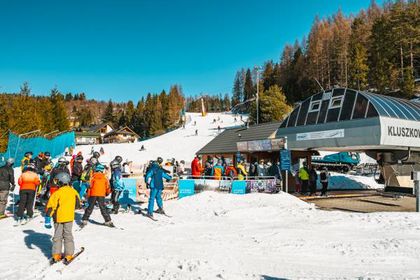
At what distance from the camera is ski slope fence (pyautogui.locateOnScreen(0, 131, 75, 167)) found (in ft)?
65.1

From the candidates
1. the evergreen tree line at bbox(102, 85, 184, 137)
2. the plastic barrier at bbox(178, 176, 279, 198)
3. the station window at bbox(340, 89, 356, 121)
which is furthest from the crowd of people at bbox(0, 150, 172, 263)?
the evergreen tree line at bbox(102, 85, 184, 137)

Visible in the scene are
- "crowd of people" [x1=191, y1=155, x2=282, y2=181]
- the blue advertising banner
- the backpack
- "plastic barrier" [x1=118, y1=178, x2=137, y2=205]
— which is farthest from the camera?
the blue advertising banner

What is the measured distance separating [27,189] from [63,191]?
3917 mm

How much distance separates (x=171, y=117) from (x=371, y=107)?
306 feet

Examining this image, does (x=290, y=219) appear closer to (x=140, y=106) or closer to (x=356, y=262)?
(x=356, y=262)

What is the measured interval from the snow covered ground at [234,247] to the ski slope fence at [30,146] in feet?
38.6

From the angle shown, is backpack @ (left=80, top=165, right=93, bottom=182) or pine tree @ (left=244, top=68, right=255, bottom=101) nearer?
backpack @ (left=80, top=165, right=93, bottom=182)

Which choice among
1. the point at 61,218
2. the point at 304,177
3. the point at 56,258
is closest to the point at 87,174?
the point at 61,218

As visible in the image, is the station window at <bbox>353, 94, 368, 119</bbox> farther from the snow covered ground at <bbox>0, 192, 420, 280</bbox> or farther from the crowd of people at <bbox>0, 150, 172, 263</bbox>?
the crowd of people at <bbox>0, 150, 172, 263</bbox>

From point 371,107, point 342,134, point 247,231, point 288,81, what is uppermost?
point 288,81

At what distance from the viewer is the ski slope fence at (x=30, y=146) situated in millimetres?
19844

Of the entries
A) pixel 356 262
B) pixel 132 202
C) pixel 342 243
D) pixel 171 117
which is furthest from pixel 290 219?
pixel 171 117

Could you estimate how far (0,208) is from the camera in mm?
9992

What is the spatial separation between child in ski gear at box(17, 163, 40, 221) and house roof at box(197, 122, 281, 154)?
15377 millimetres
